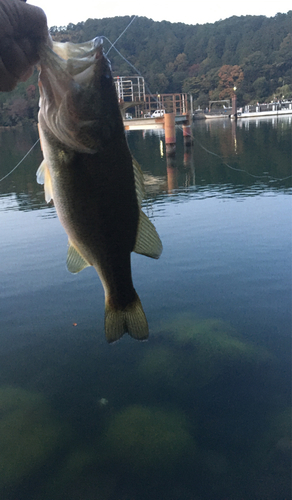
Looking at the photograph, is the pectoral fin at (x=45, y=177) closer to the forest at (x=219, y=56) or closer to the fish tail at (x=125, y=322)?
the fish tail at (x=125, y=322)

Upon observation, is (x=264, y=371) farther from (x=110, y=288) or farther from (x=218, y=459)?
(x=110, y=288)

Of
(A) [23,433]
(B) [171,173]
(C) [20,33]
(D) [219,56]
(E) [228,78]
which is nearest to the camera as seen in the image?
(C) [20,33]

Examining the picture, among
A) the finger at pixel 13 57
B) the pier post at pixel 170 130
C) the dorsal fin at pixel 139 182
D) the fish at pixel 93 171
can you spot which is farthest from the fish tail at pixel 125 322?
the pier post at pixel 170 130

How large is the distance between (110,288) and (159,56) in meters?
147

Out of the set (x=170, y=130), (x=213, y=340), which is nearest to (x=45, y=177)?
(x=213, y=340)

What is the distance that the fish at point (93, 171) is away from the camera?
201 cm

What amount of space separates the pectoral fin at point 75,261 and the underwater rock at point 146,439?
11.0 feet

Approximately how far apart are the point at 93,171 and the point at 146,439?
4070 millimetres

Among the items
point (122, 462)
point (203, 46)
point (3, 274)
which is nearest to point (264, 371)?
point (122, 462)

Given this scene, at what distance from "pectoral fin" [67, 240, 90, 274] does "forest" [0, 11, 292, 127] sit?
112016mm

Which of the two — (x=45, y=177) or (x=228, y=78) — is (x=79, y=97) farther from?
(x=228, y=78)

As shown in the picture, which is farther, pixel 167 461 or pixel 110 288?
pixel 167 461

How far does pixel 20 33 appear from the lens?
1.95m

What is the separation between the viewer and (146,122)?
31.1 m
